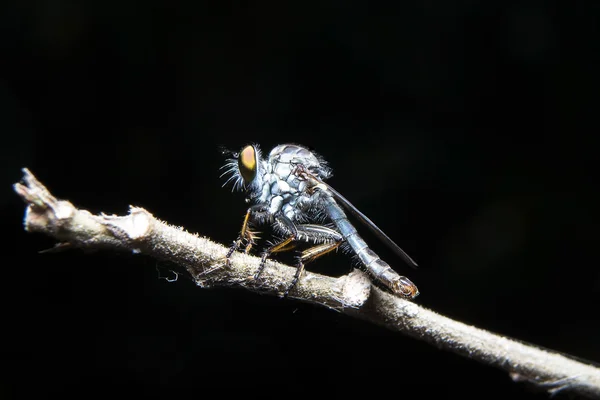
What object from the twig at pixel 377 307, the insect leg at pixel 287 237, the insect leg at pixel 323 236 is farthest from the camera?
the insect leg at pixel 323 236

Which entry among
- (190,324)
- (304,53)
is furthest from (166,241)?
(304,53)

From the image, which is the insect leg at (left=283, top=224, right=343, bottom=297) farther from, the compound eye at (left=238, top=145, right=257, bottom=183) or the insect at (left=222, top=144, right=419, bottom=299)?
the compound eye at (left=238, top=145, right=257, bottom=183)

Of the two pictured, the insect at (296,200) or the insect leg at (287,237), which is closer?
the insect leg at (287,237)

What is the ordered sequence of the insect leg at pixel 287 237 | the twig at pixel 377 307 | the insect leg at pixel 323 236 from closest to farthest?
the twig at pixel 377 307, the insect leg at pixel 287 237, the insect leg at pixel 323 236

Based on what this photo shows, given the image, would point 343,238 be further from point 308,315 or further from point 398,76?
point 398,76

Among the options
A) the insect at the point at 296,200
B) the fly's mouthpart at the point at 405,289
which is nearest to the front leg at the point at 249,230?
the insect at the point at 296,200

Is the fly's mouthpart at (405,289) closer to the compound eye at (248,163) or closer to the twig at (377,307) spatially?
the twig at (377,307)
